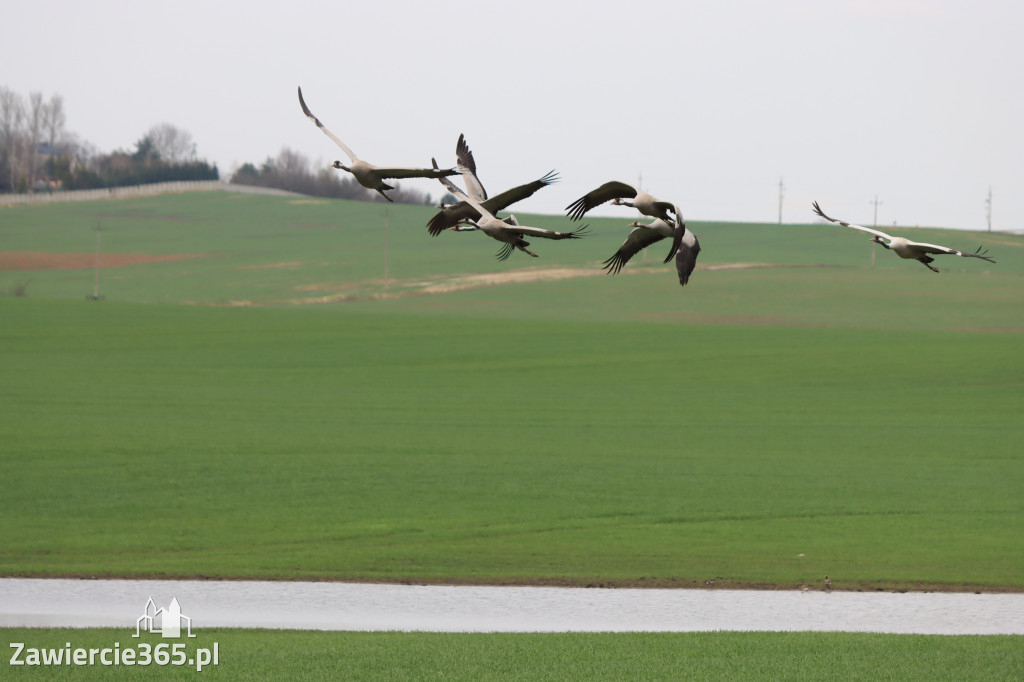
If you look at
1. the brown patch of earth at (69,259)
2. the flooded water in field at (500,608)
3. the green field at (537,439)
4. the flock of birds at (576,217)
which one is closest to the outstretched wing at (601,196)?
the flock of birds at (576,217)

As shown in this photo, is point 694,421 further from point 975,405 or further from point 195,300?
point 195,300

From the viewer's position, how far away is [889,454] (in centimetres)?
3772

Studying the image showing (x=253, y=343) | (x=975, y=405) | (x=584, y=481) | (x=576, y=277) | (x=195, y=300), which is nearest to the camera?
(x=584, y=481)

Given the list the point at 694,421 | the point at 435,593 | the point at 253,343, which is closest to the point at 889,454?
the point at 694,421

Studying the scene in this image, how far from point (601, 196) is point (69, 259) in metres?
104

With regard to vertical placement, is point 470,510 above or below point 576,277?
below

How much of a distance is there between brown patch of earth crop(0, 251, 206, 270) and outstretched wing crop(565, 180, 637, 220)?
10090 cm

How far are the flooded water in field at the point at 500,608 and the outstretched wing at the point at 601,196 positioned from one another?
20270 millimetres

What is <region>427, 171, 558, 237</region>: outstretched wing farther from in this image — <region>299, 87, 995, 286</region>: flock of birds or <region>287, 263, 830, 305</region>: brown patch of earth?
<region>287, 263, 830, 305</region>: brown patch of earth

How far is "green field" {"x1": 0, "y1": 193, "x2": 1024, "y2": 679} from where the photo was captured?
23.7m

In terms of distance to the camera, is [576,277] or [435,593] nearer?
[435,593]

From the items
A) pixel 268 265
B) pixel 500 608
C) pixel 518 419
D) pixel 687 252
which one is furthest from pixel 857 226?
pixel 268 265

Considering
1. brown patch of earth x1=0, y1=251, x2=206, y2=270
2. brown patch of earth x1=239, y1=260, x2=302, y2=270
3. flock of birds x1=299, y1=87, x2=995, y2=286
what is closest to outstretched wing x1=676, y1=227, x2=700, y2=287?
flock of birds x1=299, y1=87, x2=995, y2=286

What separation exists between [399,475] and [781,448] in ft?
46.5
